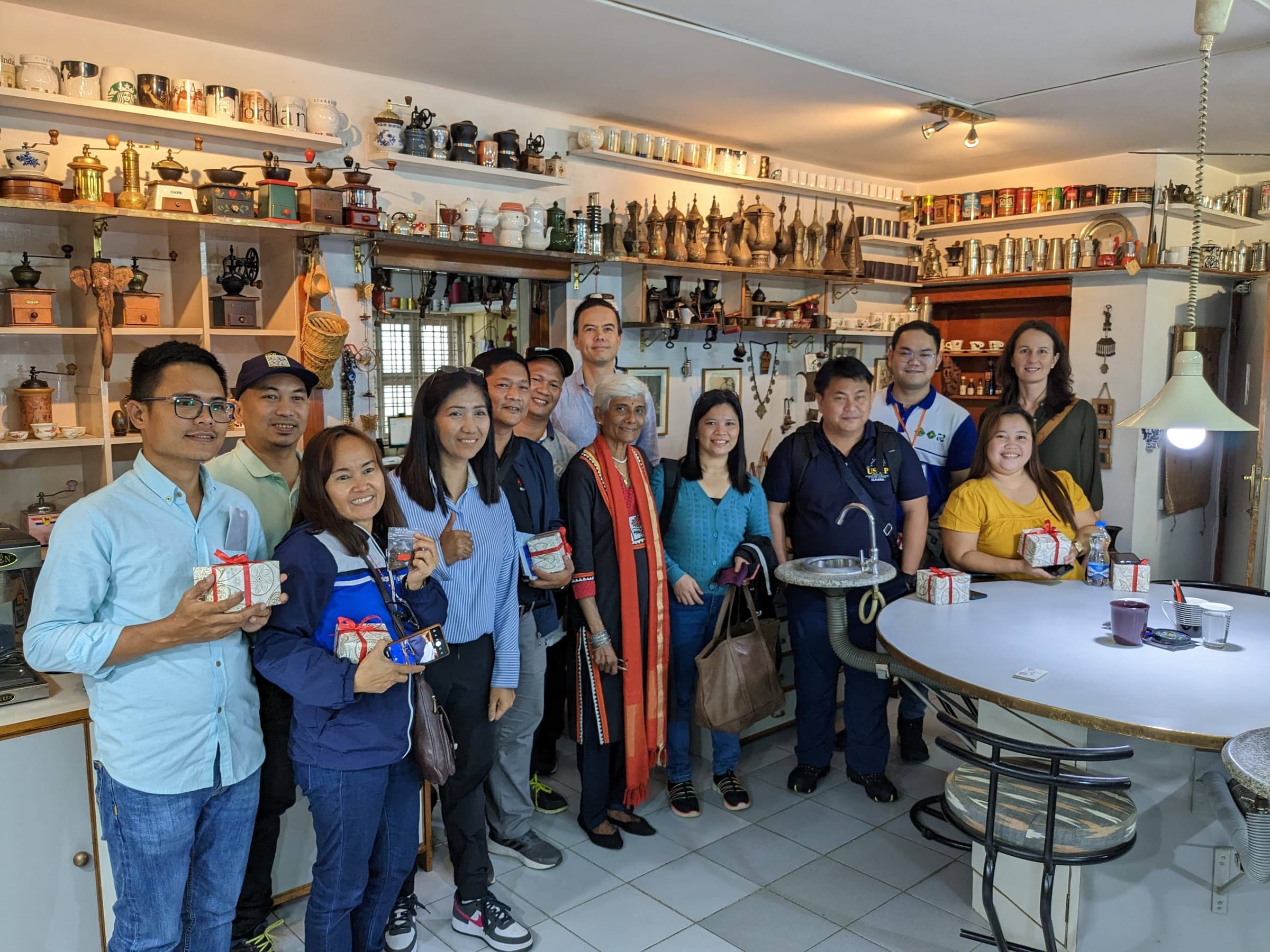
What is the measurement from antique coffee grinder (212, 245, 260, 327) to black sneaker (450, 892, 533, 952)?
2.46 metres

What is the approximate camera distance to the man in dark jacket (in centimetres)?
283

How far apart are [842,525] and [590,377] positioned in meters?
1.17

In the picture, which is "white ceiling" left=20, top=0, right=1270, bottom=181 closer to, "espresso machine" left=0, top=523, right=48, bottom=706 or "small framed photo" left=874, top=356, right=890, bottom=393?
"small framed photo" left=874, top=356, right=890, bottom=393

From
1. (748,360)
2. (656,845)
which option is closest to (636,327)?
(748,360)

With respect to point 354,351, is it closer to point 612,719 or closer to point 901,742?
point 612,719

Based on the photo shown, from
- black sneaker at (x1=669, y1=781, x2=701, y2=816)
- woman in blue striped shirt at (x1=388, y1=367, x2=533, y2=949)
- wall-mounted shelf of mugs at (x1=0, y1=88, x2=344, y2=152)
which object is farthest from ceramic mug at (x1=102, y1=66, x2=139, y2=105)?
black sneaker at (x1=669, y1=781, x2=701, y2=816)

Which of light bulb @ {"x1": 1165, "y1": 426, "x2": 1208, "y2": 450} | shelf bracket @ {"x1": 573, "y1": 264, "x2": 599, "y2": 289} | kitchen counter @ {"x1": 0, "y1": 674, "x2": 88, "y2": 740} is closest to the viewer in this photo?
kitchen counter @ {"x1": 0, "y1": 674, "x2": 88, "y2": 740}

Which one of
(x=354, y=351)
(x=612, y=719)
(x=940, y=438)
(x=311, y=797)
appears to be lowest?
(x=612, y=719)

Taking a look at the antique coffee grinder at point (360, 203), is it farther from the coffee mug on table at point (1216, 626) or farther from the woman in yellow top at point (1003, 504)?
the coffee mug on table at point (1216, 626)

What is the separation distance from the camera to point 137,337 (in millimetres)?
3711

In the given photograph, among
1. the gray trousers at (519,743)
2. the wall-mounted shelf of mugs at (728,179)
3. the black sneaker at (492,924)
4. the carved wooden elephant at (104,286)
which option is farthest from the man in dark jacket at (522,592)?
the wall-mounted shelf of mugs at (728,179)

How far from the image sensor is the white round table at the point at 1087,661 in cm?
204

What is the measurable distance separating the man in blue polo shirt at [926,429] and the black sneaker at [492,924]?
75.5 inches

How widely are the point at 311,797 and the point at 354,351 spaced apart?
258 cm
